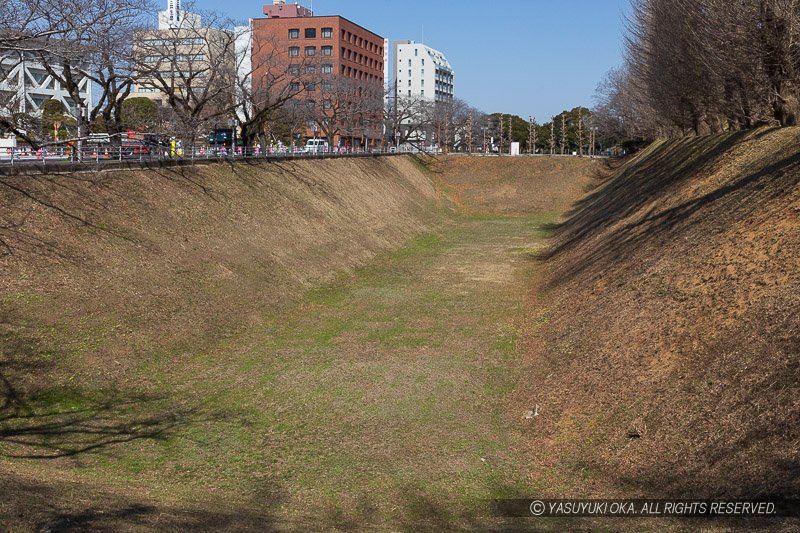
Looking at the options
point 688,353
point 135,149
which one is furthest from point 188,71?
point 688,353

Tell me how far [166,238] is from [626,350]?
57.8ft

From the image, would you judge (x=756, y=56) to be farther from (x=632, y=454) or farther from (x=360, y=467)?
(x=360, y=467)

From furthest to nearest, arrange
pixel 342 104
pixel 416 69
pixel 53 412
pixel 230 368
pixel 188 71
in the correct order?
1. pixel 416 69
2. pixel 342 104
3. pixel 188 71
4. pixel 230 368
5. pixel 53 412

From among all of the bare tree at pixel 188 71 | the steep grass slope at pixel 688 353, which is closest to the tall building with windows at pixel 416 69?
the bare tree at pixel 188 71

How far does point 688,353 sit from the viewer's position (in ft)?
50.2

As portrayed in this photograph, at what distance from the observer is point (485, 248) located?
1726 inches

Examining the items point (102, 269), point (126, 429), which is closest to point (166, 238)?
point (102, 269)

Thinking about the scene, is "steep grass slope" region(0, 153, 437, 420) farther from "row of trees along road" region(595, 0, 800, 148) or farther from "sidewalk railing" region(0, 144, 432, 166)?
"row of trees along road" region(595, 0, 800, 148)

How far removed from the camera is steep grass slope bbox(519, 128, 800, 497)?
11633 millimetres

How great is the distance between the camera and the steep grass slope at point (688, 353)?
38.2ft

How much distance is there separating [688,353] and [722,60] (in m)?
17.9

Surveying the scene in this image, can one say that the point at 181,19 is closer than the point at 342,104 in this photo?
Yes

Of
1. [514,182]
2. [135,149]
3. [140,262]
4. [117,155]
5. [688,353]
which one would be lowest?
[688,353]

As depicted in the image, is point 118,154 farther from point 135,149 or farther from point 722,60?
point 722,60
